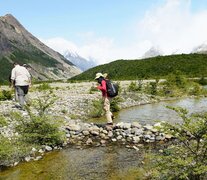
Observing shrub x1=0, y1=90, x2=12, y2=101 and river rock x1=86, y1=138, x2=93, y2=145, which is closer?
river rock x1=86, y1=138, x2=93, y2=145

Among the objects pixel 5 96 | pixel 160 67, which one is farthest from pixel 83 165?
pixel 160 67

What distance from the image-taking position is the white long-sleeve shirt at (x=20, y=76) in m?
19.4

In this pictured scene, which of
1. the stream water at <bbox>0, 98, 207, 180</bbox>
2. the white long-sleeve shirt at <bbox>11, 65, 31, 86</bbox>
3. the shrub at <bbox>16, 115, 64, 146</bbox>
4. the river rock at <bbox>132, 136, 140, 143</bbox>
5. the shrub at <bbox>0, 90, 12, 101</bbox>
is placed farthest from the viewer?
the shrub at <bbox>0, 90, 12, 101</bbox>

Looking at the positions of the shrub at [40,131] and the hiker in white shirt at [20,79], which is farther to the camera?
the hiker in white shirt at [20,79]

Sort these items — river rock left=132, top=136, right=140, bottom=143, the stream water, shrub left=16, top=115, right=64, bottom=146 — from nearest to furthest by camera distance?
1. the stream water
2. shrub left=16, top=115, right=64, bottom=146
3. river rock left=132, top=136, right=140, bottom=143

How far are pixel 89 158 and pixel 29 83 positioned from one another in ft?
28.6

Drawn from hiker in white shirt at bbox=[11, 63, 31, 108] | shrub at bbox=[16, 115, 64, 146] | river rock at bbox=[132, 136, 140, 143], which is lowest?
river rock at bbox=[132, 136, 140, 143]

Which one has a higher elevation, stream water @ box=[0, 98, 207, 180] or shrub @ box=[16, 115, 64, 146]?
shrub @ box=[16, 115, 64, 146]

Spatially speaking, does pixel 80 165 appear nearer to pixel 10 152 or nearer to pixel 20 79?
pixel 10 152

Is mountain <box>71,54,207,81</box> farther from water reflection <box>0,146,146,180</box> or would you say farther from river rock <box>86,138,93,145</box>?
water reflection <box>0,146,146,180</box>

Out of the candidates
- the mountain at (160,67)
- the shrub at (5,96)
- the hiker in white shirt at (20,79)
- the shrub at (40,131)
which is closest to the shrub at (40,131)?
the shrub at (40,131)

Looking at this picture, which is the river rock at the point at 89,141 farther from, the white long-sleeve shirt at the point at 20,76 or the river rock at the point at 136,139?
the white long-sleeve shirt at the point at 20,76

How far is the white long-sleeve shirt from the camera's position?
19.4 meters

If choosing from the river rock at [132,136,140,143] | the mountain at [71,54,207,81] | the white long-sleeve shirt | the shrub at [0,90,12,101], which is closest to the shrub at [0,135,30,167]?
the river rock at [132,136,140,143]
